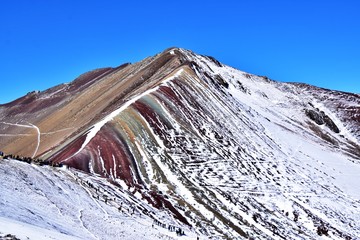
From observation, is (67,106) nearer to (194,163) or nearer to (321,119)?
(194,163)

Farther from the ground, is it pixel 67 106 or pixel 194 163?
pixel 67 106

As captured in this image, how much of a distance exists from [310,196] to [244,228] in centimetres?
1410

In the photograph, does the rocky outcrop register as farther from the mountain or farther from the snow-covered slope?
the snow-covered slope

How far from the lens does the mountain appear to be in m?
30.1

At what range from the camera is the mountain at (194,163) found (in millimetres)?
30125

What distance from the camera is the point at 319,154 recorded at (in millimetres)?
62688

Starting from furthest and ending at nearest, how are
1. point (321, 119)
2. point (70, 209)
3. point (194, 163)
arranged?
point (321, 119) < point (194, 163) < point (70, 209)

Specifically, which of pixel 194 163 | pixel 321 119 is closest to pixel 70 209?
pixel 194 163

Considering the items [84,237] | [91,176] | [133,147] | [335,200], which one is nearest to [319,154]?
[335,200]

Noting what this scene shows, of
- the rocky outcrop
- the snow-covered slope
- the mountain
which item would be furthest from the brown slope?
the rocky outcrop

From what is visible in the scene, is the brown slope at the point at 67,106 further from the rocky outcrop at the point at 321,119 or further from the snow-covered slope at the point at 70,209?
the rocky outcrop at the point at 321,119

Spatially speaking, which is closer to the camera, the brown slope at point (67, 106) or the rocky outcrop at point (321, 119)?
the brown slope at point (67, 106)

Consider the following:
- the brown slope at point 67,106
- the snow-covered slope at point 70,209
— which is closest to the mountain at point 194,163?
the snow-covered slope at point 70,209

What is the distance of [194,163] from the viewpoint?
42469 millimetres
